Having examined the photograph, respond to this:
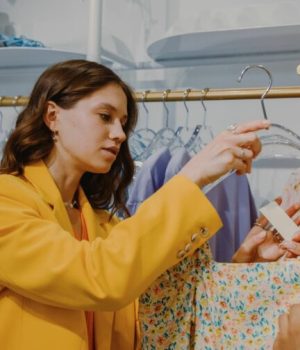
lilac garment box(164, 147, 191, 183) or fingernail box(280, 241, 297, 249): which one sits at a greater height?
lilac garment box(164, 147, 191, 183)

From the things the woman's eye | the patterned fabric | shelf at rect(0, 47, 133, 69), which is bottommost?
the patterned fabric

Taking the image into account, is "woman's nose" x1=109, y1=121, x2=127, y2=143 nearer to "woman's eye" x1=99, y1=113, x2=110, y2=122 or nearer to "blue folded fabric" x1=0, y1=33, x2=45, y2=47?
"woman's eye" x1=99, y1=113, x2=110, y2=122

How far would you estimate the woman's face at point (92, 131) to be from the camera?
1013 mm

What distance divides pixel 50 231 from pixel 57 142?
0.24m

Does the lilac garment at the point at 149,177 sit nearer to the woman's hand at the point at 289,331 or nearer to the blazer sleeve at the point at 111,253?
the blazer sleeve at the point at 111,253

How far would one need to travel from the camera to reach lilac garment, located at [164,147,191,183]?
121 centimetres

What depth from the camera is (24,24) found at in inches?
78.3

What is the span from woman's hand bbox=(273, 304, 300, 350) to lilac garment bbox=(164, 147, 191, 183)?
0.46 m

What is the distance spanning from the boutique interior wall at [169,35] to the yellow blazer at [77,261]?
2.23ft

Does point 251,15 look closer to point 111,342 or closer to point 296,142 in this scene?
point 296,142

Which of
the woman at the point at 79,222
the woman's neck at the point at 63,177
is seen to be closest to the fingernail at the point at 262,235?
the woman at the point at 79,222

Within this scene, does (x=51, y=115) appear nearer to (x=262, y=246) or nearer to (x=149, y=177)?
Result: (x=149, y=177)

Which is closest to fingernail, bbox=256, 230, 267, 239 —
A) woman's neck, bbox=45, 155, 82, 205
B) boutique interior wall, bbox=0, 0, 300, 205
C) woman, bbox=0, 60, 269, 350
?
woman, bbox=0, 60, 269, 350

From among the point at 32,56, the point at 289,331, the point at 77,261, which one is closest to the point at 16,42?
the point at 32,56
